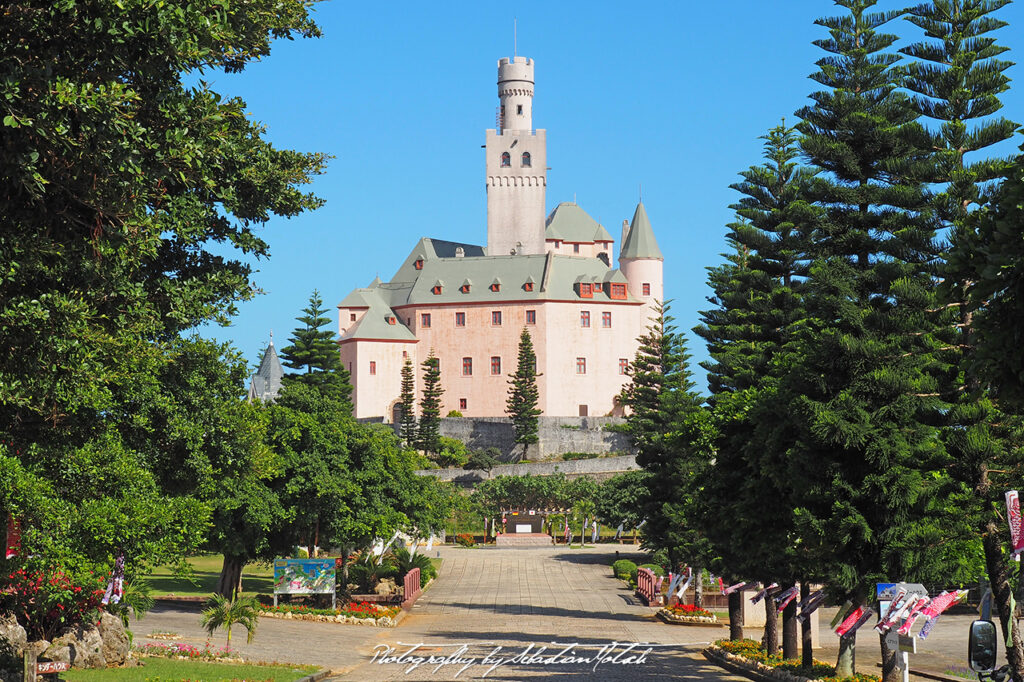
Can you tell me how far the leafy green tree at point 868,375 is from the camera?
17281 mm

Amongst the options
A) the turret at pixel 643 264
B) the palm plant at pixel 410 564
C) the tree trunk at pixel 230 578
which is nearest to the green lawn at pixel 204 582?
the tree trunk at pixel 230 578

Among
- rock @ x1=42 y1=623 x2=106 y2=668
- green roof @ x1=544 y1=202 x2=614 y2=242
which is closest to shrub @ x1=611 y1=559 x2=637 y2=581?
rock @ x1=42 y1=623 x2=106 y2=668

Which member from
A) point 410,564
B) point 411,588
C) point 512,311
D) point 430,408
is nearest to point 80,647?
point 411,588

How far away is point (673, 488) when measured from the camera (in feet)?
111

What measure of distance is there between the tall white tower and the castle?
0.08 m

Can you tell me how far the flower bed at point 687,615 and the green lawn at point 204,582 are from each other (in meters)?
12.1

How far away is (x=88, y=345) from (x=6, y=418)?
6.11 ft

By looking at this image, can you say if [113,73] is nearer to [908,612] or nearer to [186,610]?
[908,612]

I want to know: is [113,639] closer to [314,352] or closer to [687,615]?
[687,615]

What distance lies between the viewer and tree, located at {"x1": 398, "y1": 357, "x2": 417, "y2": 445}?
3348 inches

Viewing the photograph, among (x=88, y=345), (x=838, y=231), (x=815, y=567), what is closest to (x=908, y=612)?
(x=815, y=567)

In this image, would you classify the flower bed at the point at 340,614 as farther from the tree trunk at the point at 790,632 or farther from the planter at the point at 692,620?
the tree trunk at the point at 790,632

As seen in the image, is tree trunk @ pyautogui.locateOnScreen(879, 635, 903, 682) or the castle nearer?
tree trunk @ pyautogui.locateOnScreen(879, 635, 903, 682)

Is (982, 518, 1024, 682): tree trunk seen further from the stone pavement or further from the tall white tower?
the tall white tower
